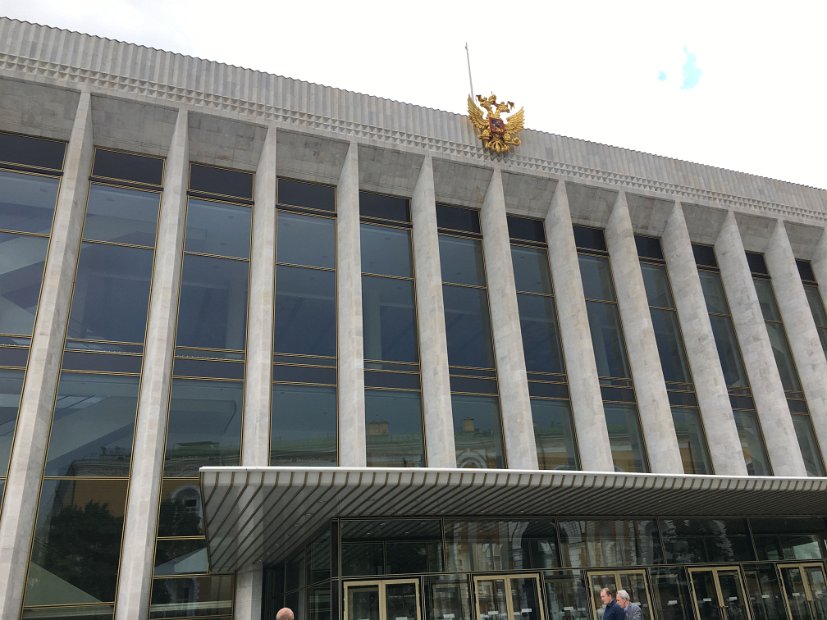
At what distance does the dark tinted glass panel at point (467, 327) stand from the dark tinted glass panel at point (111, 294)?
30.3 ft

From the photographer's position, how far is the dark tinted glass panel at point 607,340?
76.3 feet

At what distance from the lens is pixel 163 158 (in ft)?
69.0

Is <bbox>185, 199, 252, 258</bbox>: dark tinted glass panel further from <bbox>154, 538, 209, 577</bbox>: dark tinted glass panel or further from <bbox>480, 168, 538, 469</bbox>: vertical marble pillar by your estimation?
<bbox>154, 538, 209, 577</bbox>: dark tinted glass panel

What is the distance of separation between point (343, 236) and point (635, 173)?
11.5 meters

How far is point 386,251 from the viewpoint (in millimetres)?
22641

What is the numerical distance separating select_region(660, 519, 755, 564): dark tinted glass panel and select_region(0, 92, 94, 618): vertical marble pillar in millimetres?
15630

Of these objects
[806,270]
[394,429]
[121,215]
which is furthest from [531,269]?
[121,215]

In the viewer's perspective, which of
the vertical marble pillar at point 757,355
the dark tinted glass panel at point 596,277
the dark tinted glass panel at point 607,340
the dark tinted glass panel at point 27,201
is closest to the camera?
the dark tinted glass panel at point 27,201

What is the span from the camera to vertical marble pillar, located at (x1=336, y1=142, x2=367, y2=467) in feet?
59.6

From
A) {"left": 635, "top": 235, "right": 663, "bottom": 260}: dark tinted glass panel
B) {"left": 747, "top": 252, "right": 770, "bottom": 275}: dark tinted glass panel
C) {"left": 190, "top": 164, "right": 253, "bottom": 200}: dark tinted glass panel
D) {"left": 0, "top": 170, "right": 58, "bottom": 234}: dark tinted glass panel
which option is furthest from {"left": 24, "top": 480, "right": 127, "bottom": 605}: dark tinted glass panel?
{"left": 747, "top": 252, "right": 770, "bottom": 275}: dark tinted glass panel

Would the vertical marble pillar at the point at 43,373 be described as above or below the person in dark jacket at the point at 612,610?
above

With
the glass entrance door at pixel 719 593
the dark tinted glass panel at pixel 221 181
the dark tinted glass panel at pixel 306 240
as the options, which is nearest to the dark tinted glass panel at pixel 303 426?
the dark tinted glass panel at pixel 306 240

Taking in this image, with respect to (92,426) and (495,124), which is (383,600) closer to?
(92,426)

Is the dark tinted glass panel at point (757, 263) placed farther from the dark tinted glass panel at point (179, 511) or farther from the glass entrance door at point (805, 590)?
the dark tinted glass panel at point (179, 511)
